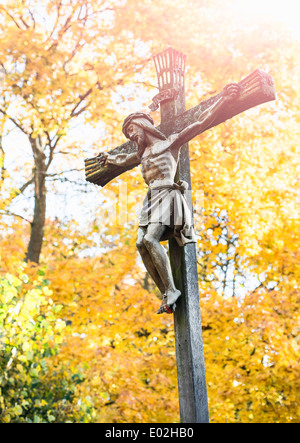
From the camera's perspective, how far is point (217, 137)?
30.9ft

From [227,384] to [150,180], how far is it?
541cm

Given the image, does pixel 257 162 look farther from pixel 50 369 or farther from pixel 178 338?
pixel 178 338

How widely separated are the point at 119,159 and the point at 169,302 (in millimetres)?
1405

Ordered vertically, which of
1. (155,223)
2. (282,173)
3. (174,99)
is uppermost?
(282,173)

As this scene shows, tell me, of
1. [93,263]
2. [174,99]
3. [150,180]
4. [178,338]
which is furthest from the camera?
[93,263]

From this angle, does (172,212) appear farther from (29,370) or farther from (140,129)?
(29,370)

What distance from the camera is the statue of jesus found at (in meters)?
3.14

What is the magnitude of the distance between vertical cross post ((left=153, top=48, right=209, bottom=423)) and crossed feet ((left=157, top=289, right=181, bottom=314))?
0.08m

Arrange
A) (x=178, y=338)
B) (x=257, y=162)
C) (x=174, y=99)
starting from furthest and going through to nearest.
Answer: (x=257, y=162)
(x=174, y=99)
(x=178, y=338)

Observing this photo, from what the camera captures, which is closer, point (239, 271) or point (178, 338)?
point (178, 338)

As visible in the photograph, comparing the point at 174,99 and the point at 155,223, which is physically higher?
the point at 174,99

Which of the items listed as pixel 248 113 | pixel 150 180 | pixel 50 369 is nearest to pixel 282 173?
pixel 248 113

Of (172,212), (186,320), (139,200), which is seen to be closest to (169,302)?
(186,320)

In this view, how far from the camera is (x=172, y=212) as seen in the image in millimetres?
3283
